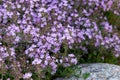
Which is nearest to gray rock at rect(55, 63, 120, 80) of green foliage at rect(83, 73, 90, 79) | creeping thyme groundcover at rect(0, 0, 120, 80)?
green foliage at rect(83, 73, 90, 79)

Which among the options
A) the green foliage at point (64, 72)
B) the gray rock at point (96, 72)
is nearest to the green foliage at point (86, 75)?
the gray rock at point (96, 72)

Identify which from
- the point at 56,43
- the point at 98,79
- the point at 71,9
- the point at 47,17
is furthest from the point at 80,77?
the point at 71,9

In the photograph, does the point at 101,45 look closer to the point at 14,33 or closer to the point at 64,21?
the point at 64,21

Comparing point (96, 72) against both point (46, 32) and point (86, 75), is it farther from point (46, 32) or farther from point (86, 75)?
point (46, 32)

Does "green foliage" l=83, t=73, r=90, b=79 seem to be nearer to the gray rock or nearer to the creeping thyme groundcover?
the gray rock

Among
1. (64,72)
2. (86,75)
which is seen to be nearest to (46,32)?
(64,72)

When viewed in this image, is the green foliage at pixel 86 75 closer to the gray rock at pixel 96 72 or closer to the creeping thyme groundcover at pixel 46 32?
the gray rock at pixel 96 72
